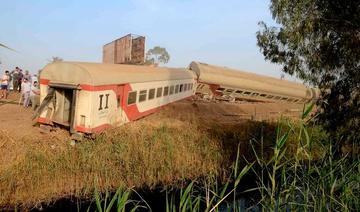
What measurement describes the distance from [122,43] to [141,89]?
673 inches

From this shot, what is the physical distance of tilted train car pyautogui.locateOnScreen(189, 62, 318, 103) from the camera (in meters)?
31.0

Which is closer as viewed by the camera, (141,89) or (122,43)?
(141,89)

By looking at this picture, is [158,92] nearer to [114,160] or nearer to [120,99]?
[120,99]

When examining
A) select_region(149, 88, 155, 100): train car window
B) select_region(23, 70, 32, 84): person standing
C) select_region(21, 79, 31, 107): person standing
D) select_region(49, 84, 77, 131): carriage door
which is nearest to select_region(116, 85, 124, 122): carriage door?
select_region(49, 84, 77, 131): carriage door

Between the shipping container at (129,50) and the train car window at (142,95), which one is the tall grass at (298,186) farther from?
the shipping container at (129,50)

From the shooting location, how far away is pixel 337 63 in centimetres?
1370

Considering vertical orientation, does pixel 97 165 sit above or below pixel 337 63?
below

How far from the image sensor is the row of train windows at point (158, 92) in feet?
61.0

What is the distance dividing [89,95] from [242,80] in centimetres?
1899

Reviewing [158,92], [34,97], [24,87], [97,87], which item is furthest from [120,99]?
[24,87]

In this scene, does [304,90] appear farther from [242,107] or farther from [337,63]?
[337,63]

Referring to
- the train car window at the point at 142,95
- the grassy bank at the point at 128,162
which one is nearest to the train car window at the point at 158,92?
the train car window at the point at 142,95

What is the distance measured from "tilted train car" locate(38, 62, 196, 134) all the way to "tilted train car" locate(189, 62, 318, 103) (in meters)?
12.2

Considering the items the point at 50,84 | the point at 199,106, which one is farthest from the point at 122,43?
the point at 50,84
